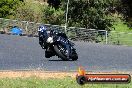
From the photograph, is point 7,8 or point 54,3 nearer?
point 7,8

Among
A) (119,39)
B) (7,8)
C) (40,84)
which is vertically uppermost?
(7,8)

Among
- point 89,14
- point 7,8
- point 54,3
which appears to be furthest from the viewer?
point 54,3

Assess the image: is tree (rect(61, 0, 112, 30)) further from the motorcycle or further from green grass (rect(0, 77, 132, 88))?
green grass (rect(0, 77, 132, 88))

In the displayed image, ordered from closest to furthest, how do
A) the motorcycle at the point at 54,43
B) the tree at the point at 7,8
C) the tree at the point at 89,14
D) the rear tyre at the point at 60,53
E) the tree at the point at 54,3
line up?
the motorcycle at the point at 54,43, the rear tyre at the point at 60,53, the tree at the point at 89,14, the tree at the point at 7,8, the tree at the point at 54,3

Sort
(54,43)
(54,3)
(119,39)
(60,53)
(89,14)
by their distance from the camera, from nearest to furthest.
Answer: (54,43), (60,53), (119,39), (89,14), (54,3)

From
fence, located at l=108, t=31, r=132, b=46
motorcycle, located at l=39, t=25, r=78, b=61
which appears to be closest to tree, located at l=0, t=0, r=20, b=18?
fence, located at l=108, t=31, r=132, b=46

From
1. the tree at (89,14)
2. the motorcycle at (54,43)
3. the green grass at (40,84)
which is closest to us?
the green grass at (40,84)

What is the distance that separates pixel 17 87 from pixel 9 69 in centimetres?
452

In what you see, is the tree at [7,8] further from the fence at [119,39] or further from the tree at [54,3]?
the fence at [119,39]

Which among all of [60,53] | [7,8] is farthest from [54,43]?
[7,8]

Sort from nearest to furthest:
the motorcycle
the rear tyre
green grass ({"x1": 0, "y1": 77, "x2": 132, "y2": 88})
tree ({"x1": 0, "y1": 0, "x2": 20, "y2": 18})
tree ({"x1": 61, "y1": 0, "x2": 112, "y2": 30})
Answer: green grass ({"x1": 0, "y1": 77, "x2": 132, "y2": 88}), the motorcycle, the rear tyre, tree ({"x1": 61, "y1": 0, "x2": 112, "y2": 30}), tree ({"x1": 0, "y1": 0, "x2": 20, "y2": 18})

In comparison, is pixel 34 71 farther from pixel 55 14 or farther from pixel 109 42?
pixel 55 14

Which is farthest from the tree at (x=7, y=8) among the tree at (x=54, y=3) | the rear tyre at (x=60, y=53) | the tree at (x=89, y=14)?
the rear tyre at (x=60, y=53)

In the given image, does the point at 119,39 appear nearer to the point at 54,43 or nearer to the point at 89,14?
the point at 89,14
